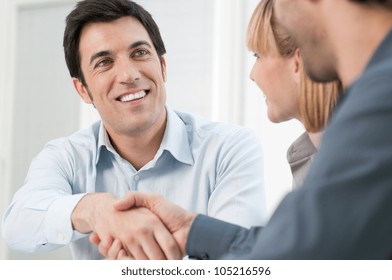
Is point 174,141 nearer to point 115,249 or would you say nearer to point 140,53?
point 140,53

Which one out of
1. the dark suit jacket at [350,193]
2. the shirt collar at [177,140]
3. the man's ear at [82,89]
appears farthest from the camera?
the man's ear at [82,89]

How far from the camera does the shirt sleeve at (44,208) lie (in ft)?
3.22

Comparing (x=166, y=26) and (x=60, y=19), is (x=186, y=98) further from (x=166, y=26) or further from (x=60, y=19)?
(x=60, y=19)

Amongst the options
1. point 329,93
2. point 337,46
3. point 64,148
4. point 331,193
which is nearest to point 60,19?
point 64,148

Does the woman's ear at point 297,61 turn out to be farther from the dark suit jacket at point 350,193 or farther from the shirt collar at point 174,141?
the dark suit jacket at point 350,193

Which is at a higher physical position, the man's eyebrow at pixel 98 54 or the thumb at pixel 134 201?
the man's eyebrow at pixel 98 54

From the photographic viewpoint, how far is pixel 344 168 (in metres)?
0.41

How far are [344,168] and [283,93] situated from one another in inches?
22.2

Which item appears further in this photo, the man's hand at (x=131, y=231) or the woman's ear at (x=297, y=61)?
the woman's ear at (x=297, y=61)

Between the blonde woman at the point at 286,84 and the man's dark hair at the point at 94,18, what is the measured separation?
1.03 feet

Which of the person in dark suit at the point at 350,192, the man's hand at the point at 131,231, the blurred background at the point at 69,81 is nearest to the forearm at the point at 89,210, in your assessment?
the man's hand at the point at 131,231

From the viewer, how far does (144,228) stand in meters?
0.78

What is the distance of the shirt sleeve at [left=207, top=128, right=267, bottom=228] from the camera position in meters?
1.00

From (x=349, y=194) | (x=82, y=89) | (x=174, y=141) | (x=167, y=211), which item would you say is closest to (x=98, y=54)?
(x=82, y=89)
